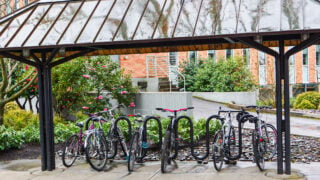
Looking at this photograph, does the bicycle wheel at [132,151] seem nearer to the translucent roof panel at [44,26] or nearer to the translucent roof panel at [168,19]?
the translucent roof panel at [168,19]

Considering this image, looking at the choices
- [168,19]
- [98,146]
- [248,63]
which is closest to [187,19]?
[168,19]

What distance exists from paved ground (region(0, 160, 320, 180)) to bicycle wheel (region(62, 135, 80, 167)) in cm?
14

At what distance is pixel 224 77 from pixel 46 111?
644 inches

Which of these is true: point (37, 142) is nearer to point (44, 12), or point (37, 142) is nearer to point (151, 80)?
point (44, 12)

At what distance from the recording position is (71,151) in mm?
8281

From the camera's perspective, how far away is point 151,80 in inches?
827

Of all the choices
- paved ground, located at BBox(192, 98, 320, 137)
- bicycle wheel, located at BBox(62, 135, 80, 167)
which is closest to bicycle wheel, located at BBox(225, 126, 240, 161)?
bicycle wheel, located at BBox(62, 135, 80, 167)

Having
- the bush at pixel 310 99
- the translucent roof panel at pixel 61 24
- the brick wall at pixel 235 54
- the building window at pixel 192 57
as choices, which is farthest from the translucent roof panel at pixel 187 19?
the building window at pixel 192 57

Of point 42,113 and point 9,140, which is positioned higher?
point 42,113

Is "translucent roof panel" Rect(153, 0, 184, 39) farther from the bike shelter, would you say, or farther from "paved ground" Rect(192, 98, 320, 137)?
"paved ground" Rect(192, 98, 320, 137)

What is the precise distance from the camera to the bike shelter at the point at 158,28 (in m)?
6.30

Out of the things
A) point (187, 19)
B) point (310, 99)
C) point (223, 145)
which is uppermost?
point (187, 19)

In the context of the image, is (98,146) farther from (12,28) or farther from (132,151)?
(12,28)

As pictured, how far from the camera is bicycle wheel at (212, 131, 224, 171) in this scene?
7.31 metres
